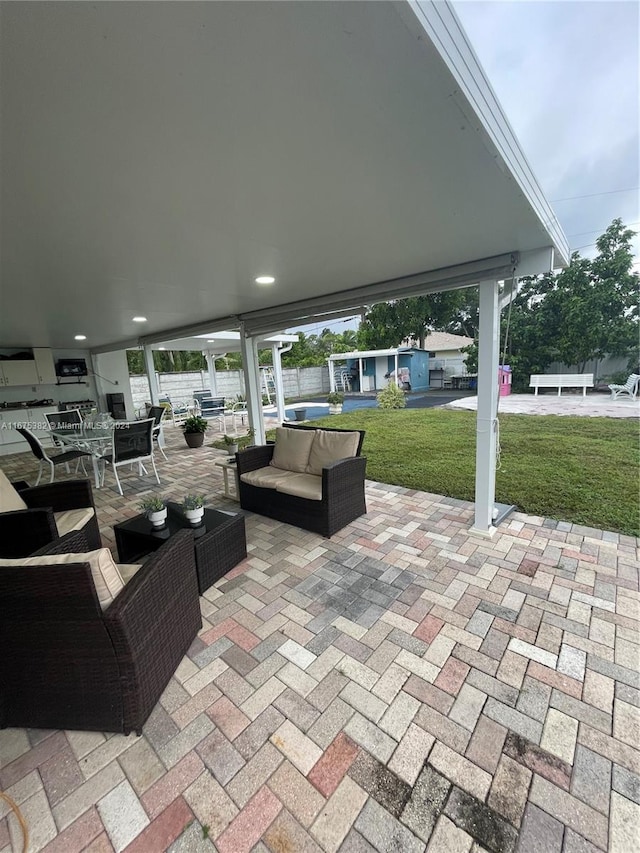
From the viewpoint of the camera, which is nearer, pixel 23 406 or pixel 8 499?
pixel 8 499

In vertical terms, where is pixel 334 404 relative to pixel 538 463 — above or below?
above

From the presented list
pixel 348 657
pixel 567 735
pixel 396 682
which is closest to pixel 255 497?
pixel 348 657

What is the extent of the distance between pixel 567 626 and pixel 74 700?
102 inches

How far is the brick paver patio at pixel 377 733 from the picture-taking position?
1167 mm

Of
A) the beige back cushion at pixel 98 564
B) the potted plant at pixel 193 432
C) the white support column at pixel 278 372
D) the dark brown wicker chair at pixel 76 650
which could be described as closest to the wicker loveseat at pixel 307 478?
the dark brown wicker chair at pixel 76 650

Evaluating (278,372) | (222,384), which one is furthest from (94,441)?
(222,384)

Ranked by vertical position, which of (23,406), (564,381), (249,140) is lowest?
(564,381)

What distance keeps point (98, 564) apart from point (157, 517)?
3.82ft

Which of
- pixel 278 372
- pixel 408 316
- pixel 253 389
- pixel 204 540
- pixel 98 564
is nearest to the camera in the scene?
pixel 98 564

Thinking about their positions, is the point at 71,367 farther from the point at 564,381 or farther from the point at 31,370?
the point at 564,381

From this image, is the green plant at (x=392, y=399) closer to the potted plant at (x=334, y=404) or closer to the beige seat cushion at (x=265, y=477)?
the potted plant at (x=334, y=404)

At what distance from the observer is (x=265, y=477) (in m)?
3.61

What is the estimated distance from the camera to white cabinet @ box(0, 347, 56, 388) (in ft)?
24.7

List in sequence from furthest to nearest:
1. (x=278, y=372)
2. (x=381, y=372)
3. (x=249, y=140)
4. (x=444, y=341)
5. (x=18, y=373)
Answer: (x=444, y=341) < (x=381, y=372) < (x=278, y=372) < (x=18, y=373) < (x=249, y=140)
